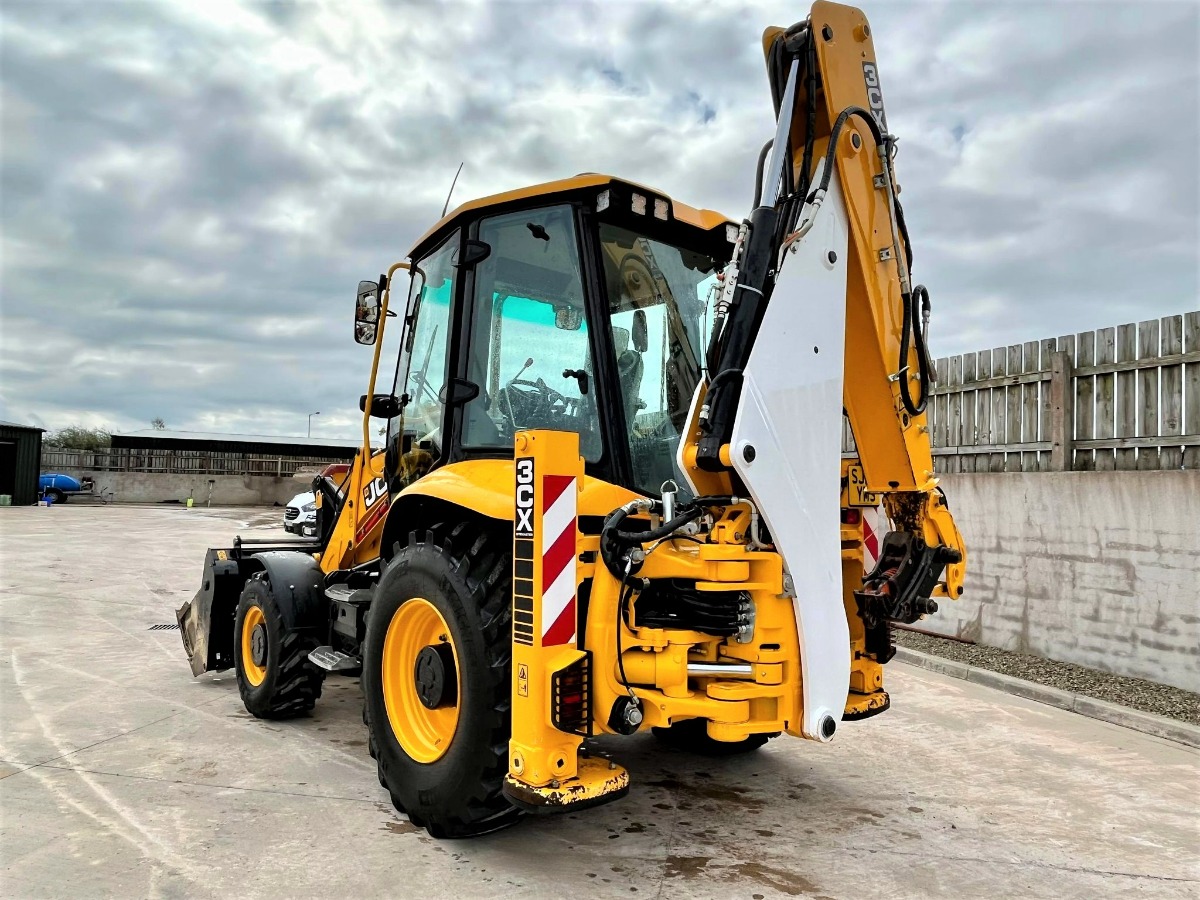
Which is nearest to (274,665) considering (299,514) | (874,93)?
(874,93)

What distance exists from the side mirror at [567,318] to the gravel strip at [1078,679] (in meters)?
4.62

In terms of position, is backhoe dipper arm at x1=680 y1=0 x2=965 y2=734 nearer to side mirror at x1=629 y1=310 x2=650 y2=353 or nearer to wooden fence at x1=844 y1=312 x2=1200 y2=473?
side mirror at x1=629 y1=310 x2=650 y2=353

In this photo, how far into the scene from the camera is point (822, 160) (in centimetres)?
320

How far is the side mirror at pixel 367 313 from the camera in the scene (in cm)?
507

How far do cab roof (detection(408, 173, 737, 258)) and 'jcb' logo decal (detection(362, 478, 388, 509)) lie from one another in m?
1.51

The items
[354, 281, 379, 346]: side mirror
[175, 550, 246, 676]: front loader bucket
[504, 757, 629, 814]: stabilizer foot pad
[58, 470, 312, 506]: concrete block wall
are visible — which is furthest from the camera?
[58, 470, 312, 506]: concrete block wall

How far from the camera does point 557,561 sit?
9.84ft

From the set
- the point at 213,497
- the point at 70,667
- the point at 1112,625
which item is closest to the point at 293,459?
the point at 213,497

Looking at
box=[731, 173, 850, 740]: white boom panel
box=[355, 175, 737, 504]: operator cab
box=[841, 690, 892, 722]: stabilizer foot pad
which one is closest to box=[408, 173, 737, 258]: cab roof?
box=[355, 175, 737, 504]: operator cab

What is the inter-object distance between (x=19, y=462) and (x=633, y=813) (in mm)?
32000

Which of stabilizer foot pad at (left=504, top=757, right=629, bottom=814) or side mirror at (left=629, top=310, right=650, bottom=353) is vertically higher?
side mirror at (left=629, top=310, right=650, bottom=353)

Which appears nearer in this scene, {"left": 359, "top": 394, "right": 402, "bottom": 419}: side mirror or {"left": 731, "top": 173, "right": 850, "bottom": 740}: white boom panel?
{"left": 731, "top": 173, "right": 850, "bottom": 740}: white boom panel

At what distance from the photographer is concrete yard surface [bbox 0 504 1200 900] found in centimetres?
308

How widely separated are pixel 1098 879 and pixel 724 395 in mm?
2360
